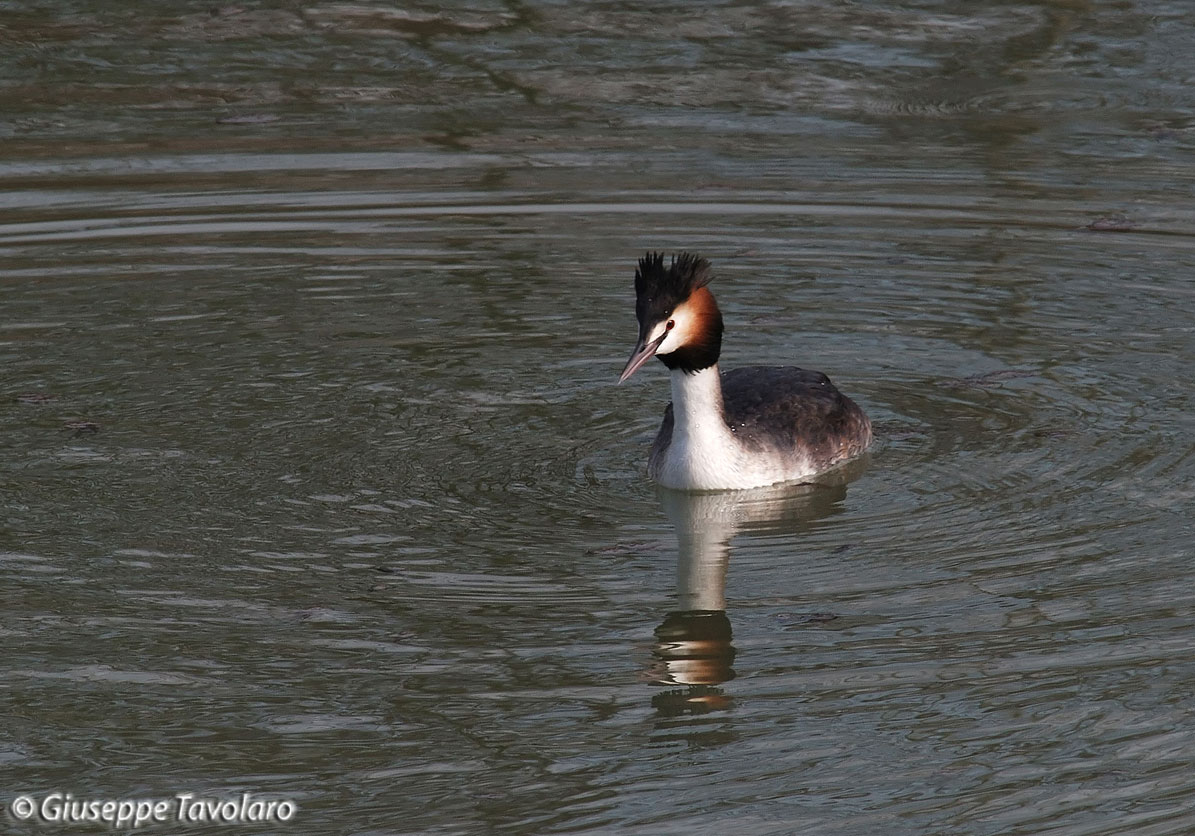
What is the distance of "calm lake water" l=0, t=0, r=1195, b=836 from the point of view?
6.71 m

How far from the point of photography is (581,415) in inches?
404

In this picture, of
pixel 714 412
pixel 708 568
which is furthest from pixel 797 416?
pixel 708 568

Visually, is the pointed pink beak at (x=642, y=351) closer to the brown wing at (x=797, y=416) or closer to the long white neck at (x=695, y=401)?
the long white neck at (x=695, y=401)

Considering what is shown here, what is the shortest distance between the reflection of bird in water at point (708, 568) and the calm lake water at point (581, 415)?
29 millimetres

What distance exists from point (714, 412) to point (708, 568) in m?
1.22

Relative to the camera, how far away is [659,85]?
1628cm

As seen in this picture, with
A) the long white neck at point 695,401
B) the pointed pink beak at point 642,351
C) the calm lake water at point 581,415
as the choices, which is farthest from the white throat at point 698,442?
the pointed pink beak at point 642,351

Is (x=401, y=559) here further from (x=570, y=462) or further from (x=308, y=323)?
(x=308, y=323)

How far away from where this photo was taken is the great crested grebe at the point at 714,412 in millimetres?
9047

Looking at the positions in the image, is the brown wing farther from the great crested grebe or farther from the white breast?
the white breast

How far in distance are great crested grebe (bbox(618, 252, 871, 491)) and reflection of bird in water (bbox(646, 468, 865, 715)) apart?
10 centimetres

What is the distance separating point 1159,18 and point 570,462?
9.63 m

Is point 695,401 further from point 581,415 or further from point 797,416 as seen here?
point 581,415

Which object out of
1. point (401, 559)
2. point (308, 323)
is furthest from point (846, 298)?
point (401, 559)
